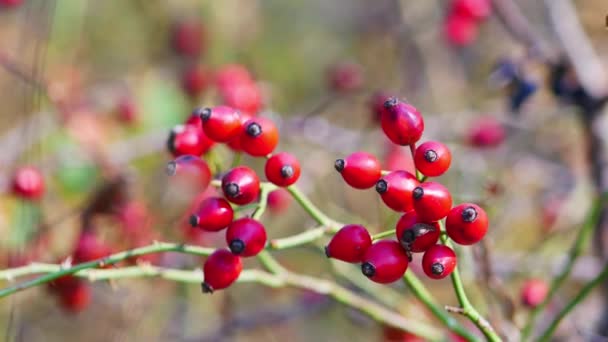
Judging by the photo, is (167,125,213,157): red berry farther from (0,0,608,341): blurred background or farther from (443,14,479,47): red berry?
(443,14,479,47): red berry

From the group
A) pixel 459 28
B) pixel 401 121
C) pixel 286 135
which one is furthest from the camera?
pixel 459 28

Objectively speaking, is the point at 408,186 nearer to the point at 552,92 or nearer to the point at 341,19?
the point at 552,92

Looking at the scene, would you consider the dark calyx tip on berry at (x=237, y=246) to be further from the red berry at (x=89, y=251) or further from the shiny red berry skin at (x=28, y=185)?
the shiny red berry skin at (x=28, y=185)

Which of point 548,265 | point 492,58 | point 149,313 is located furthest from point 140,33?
point 548,265

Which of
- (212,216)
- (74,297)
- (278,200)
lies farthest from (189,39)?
(212,216)

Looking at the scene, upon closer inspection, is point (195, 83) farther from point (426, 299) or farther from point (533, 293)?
point (426, 299)

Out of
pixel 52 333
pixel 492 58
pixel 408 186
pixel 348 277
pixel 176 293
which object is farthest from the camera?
pixel 492 58
